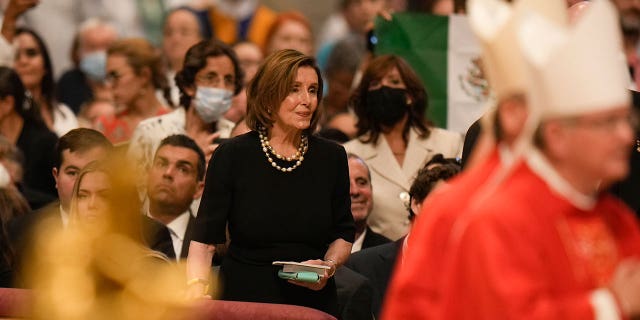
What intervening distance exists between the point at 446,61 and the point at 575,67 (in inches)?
204

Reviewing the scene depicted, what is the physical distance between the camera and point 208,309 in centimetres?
517

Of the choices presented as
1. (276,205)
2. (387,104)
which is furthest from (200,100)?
(276,205)

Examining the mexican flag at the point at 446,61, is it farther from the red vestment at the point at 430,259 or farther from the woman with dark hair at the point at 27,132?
the red vestment at the point at 430,259

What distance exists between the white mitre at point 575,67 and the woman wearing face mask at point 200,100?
4400 mm

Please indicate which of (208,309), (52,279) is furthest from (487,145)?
(208,309)

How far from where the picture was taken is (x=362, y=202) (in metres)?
7.37

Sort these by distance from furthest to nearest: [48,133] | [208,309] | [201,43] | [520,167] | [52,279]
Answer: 1. [48,133]
2. [201,43]
3. [208,309]
4. [520,167]
5. [52,279]

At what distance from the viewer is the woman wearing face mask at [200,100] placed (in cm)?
791

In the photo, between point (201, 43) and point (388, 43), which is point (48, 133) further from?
point (388, 43)

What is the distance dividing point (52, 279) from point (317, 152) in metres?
2.66

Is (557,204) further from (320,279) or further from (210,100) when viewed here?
(210,100)

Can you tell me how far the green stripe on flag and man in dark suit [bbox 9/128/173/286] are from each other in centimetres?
219

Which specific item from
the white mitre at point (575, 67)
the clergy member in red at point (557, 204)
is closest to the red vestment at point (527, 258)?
the clergy member in red at point (557, 204)

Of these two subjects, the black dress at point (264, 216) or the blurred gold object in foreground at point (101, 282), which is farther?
the black dress at point (264, 216)
